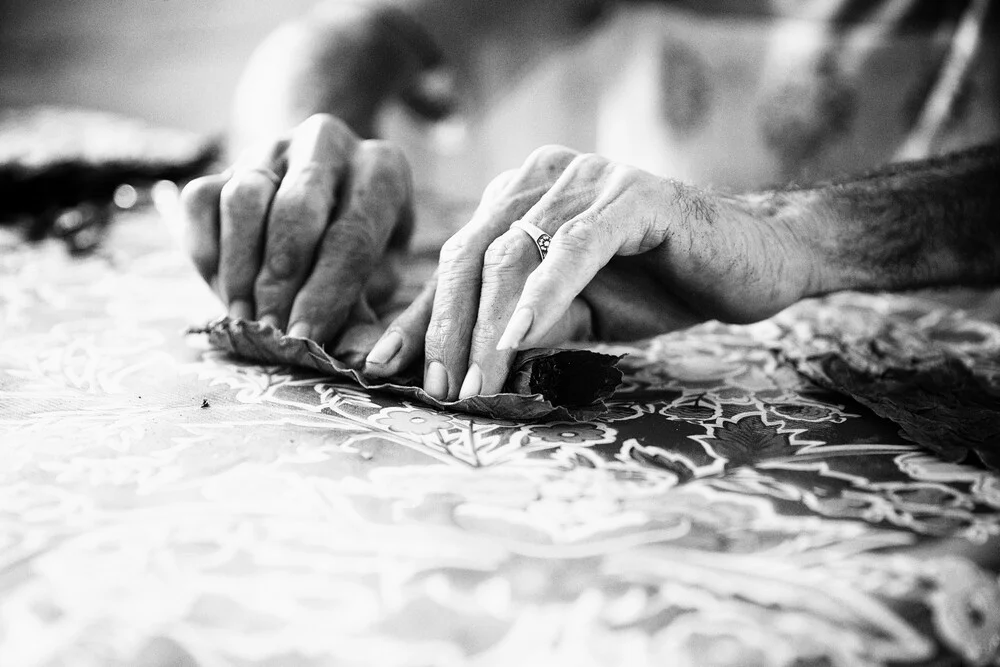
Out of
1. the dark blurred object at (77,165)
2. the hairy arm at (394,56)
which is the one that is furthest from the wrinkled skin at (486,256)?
the dark blurred object at (77,165)

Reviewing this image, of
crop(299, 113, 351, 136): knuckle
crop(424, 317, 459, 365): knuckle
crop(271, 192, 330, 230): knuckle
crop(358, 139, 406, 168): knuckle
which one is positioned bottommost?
crop(424, 317, 459, 365): knuckle

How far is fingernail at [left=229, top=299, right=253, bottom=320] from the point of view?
2.44 ft

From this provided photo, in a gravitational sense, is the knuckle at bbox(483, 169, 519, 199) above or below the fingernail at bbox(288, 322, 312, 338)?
above

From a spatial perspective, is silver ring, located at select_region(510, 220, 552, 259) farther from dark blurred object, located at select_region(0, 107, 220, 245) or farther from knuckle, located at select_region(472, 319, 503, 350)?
dark blurred object, located at select_region(0, 107, 220, 245)

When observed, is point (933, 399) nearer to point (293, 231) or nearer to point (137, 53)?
point (293, 231)

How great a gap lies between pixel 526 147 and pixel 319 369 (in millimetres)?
1218

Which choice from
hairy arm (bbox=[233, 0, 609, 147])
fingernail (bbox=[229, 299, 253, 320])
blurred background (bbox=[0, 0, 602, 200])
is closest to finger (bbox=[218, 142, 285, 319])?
fingernail (bbox=[229, 299, 253, 320])

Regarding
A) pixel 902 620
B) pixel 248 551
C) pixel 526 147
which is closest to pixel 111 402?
pixel 248 551

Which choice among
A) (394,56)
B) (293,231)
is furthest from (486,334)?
Result: (394,56)

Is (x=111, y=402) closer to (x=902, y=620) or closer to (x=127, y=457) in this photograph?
(x=127, y=457)

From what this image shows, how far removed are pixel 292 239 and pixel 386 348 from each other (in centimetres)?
Answer: 19

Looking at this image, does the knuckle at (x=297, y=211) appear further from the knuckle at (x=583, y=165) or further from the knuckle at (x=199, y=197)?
the knuckle at (x=583, y=165)

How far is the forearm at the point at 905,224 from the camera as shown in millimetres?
808

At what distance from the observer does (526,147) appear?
1.78m
